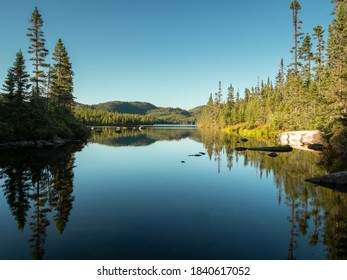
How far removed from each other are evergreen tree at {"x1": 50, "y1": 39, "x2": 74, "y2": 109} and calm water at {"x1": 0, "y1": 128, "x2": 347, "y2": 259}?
35.2 meters

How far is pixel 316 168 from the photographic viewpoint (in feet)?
70.7

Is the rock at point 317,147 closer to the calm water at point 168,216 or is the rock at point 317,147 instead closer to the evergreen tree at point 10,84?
the calm water at point 168,216

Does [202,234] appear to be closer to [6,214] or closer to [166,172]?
[6,214]

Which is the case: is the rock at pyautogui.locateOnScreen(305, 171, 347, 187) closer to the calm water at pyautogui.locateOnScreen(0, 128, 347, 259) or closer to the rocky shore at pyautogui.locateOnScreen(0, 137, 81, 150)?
the calm water at pyautogui.locateOnScreen(0, 128, 347, 259)

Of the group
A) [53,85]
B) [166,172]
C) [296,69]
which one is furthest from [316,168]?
[53,85]

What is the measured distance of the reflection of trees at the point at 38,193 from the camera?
401 inches

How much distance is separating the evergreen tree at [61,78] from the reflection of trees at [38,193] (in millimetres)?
32030

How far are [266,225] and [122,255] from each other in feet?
21.4

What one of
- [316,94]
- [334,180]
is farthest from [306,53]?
[334,180]

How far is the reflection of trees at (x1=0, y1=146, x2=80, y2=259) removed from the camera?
33.4ft

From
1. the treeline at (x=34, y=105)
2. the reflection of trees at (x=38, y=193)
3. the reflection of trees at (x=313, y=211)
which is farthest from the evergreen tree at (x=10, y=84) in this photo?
the reflection of trees at (x=313, y=211)

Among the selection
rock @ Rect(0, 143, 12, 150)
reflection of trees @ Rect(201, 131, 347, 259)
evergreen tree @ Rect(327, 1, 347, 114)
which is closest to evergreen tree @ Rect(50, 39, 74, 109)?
rock @ Rect(0, 143, 12, 150)

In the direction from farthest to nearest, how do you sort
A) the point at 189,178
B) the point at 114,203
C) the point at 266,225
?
1. the point at 189,178
2. the point at 114,203
3. the point at 266,225

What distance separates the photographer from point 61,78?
5619cm
